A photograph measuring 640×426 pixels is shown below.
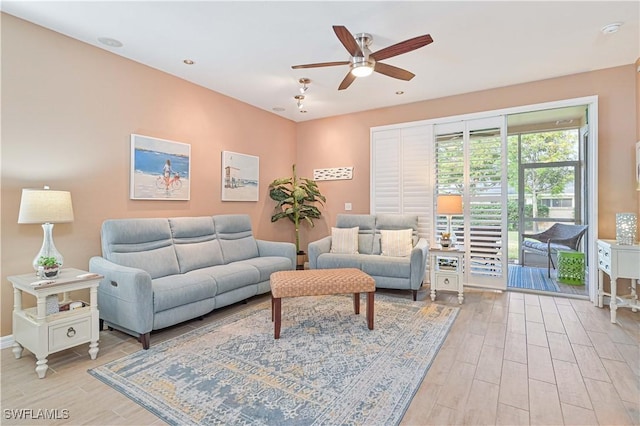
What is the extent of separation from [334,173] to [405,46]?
3.21 m

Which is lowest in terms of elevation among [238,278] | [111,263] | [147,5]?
[238,278]

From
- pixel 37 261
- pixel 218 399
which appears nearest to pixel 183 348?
pixel 218 399

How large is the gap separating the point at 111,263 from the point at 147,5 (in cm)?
224

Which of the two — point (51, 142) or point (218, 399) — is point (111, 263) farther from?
point (218, 399)

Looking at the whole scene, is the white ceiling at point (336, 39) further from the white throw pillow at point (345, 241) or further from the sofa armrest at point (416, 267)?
the sofa armrest at point (416, 267)

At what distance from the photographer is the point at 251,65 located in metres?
3.68

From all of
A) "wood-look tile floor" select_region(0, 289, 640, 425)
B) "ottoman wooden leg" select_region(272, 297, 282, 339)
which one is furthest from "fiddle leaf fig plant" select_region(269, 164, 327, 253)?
"ottoman wooden leg" select_region(272, 297, 282, 339)

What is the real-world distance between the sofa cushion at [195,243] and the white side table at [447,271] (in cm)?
272

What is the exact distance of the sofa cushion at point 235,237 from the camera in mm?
4141

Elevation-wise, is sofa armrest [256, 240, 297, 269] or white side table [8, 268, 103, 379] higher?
sofa armrest [256, 240, 297, 269]

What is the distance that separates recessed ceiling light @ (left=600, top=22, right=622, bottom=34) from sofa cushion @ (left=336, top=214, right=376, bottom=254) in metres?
3.22

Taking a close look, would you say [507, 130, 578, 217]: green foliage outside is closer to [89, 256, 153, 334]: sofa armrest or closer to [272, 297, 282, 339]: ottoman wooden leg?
[272, 297, 282, 339]: ottoman wooden leg

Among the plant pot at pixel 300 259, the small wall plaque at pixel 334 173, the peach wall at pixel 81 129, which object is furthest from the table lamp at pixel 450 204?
the peach wall at pixel 81 129

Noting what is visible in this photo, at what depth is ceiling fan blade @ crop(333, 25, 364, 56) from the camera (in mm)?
2373
